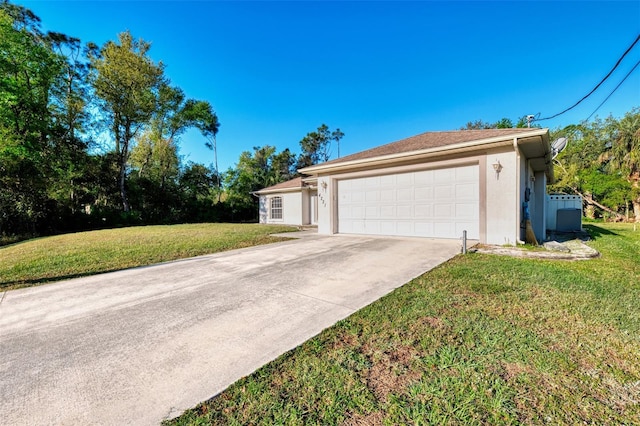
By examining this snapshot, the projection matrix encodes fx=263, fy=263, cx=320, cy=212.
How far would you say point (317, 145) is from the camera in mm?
36312

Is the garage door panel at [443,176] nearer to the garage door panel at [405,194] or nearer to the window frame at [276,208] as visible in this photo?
the garage door panel at [405,194]

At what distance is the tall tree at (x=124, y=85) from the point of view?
18.8 metres

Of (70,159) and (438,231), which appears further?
(70,159)

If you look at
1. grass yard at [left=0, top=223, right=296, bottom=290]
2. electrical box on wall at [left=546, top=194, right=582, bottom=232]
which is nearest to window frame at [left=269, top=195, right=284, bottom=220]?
grass yard at [left=0, top=223, right=296, bottom=290]

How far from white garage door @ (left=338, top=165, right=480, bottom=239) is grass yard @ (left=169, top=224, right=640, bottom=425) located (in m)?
4.28

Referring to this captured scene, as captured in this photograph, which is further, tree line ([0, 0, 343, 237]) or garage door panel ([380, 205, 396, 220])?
tree line ([0, 0, 343, 237])

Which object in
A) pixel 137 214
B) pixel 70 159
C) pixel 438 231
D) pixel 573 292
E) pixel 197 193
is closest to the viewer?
pixel 573 292

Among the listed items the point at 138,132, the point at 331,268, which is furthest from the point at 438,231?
the point at 138,132

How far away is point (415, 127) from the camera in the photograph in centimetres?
2216

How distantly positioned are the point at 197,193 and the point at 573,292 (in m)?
25.9

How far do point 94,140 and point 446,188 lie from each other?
2276cm

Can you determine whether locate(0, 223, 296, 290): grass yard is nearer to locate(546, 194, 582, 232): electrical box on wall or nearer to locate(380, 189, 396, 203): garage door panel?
locate(380, 189, 396, 203): garage door panel

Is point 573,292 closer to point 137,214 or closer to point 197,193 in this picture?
point 137,214

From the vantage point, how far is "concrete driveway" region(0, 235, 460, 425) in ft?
5.76
